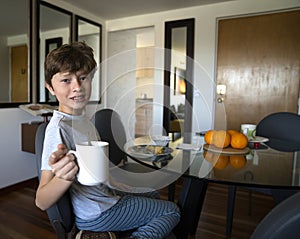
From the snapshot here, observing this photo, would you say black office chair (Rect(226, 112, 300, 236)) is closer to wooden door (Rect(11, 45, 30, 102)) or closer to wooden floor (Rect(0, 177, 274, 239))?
wooden floor (Rect(0, 177, 274, 239))

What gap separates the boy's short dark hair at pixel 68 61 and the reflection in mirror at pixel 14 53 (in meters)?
1.91

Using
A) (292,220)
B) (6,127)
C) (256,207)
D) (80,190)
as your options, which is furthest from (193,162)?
(6,127)

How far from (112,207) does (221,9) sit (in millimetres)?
2946

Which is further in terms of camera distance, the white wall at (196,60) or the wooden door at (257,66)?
the wooden door at (257,66)

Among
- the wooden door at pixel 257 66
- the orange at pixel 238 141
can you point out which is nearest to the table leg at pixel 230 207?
the orange at pixel 238 141

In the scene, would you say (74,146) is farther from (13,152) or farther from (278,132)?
(13,152)

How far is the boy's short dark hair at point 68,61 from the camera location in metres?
0.80

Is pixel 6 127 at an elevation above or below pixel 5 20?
below

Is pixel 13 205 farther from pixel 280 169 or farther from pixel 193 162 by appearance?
pixel 280 169

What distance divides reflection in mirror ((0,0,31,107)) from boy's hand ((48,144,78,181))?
2163 millimetres

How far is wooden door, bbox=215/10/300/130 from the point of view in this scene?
276 centimetres

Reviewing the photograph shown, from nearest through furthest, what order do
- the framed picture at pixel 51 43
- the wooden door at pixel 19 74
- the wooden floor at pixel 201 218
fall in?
the wooden floor at pixel 201 218
the wooden door at pixel 19 74
the framed picture at pixel 51 43

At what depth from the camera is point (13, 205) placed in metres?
2.19

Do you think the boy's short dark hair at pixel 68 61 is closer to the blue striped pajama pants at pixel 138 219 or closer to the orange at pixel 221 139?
the blue striped pajama pants at pixel 138 219
